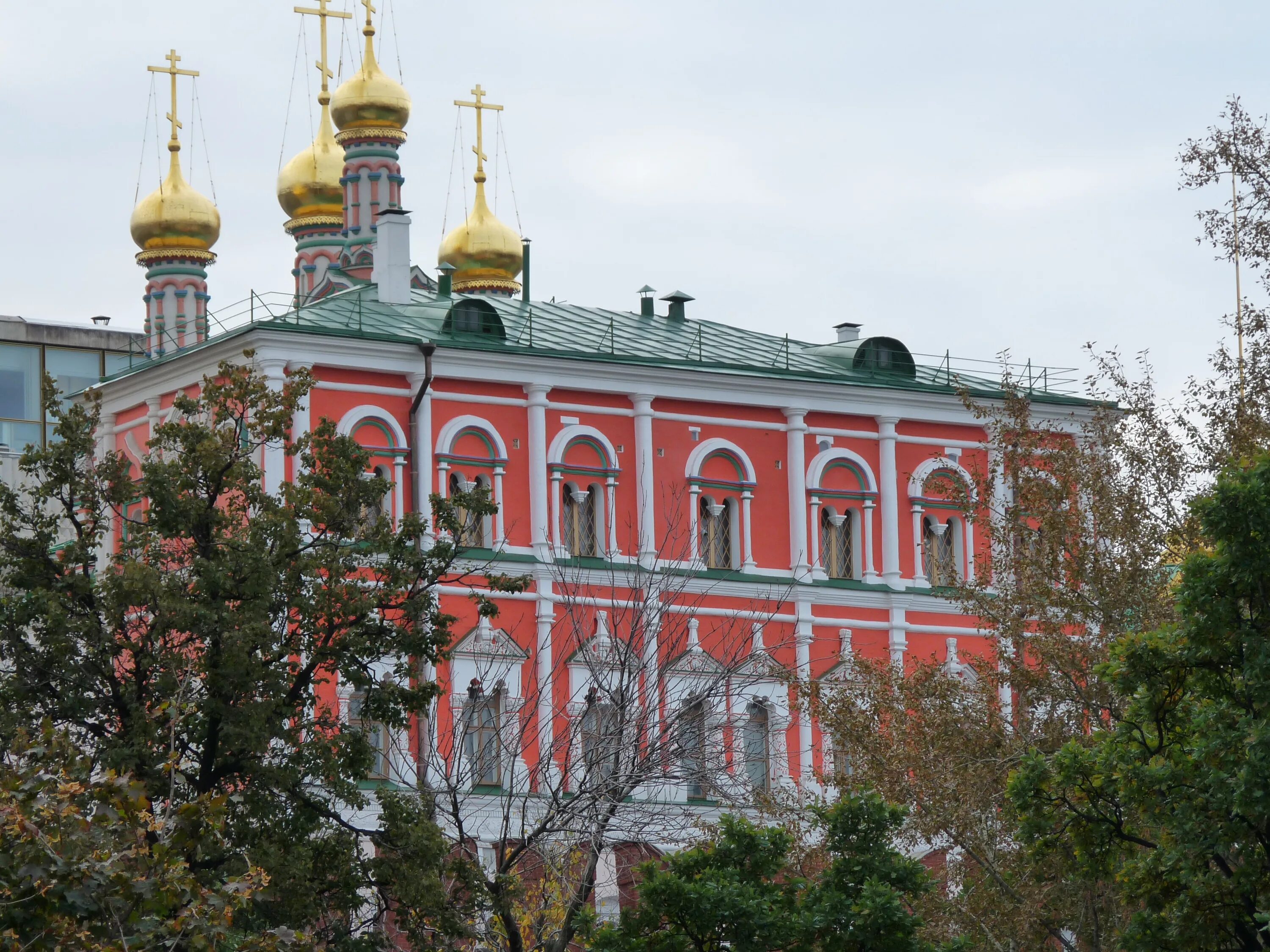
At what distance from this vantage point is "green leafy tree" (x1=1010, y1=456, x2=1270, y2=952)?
18969mm

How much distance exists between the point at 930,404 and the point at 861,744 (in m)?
17.4

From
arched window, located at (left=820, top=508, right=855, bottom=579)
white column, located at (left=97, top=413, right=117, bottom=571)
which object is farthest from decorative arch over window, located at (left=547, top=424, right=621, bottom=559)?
white column, located at (left=97, top=413, right=117, bottom=571)

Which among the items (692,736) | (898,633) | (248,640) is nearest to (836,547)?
(898,633)

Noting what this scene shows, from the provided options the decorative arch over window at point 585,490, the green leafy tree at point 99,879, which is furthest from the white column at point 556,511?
the green leafy tree at point 99,879

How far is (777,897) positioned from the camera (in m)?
22.8

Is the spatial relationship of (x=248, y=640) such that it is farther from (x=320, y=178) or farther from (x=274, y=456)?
(x=320, y=178)

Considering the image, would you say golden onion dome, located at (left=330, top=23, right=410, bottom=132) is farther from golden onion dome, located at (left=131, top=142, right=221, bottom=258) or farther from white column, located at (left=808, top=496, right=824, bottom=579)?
white column, located at (left=808, top=496, right=824, bottom=579)

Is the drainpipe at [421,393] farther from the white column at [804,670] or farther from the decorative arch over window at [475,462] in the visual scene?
the white column at [804,670]

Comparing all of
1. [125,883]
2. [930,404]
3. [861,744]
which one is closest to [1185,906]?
[125,883]

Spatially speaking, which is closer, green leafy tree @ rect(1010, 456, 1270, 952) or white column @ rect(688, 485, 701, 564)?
green leafy tree @ rect(1010, 456, 1270, 952)

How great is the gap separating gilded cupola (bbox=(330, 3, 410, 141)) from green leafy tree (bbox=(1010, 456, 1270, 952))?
36.7 m

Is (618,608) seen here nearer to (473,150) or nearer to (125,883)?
(473,150)

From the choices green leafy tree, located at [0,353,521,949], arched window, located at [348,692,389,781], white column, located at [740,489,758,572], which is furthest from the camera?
white column, located at [740,489,758,572]

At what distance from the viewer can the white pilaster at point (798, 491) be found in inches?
1757
